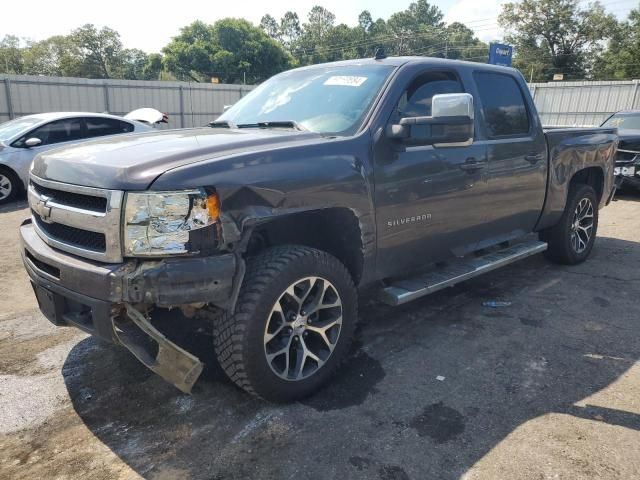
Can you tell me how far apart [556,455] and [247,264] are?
6.07 ft

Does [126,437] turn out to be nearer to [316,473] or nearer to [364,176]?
[316,473]

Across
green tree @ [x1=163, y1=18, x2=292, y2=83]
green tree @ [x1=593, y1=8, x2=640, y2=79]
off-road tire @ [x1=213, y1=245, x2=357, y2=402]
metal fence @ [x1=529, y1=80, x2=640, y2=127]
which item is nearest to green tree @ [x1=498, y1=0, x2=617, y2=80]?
green tree @ [x1=593, y1=8, x2=640, y2=79]

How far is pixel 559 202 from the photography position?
5164 millimetres

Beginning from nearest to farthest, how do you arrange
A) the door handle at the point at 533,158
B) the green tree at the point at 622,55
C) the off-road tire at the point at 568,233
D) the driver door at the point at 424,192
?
the driver door at the point at 424,192 → the door handle at the point at 533,158 → the off-road tire at the point at 568,233 → the green tree at the point at 622,55

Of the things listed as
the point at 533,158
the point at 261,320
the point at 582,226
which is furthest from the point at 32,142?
the point at 582,226

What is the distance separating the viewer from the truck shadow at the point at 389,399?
258 cm

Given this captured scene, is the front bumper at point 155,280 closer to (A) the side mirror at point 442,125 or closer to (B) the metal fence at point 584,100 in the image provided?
(A) the side mirror at point 442,125

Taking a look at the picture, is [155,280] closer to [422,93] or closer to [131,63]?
[422,93]

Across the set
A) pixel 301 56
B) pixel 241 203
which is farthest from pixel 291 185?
pixel 301 56

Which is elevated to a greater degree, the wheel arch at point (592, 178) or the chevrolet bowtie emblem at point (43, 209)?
the chevrolet bowtie emblem at point (43, 209)

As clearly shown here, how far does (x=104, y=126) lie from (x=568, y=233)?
7997 mm

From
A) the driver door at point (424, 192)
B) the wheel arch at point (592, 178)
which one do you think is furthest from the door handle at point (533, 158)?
the wheel arch at point (592, 178)

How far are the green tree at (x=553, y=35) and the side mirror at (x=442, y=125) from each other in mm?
60579

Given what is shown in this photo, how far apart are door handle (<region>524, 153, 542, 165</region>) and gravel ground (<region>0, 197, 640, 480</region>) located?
1.31 metres
